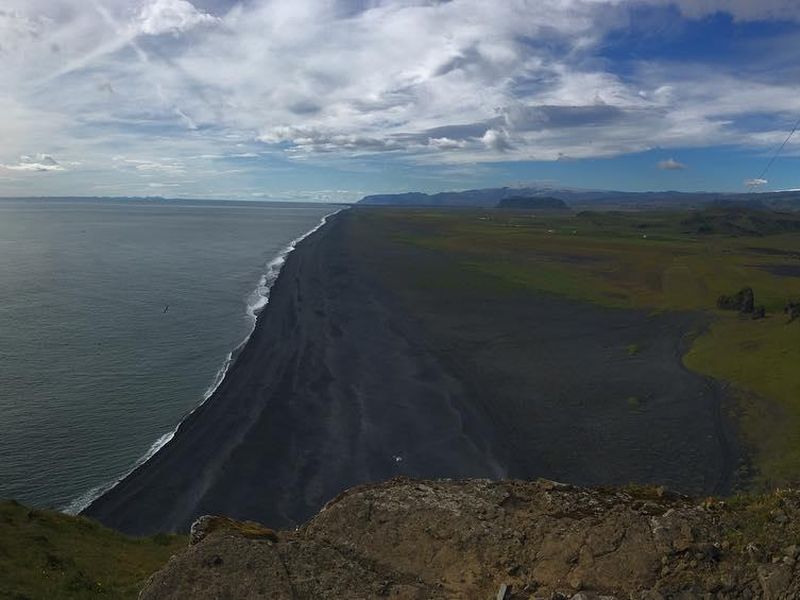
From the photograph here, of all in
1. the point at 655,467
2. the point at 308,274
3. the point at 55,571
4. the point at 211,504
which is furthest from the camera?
the point at 308,274

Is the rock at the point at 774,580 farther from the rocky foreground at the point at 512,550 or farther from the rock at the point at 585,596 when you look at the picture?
the rock at the point at 585,596

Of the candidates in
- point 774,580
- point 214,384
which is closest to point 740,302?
point 214,384

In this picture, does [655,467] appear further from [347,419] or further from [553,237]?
[553,237]

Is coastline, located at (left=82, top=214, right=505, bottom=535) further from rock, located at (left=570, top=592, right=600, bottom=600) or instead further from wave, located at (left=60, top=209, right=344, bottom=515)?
rock, located at (left=570, top=592, right=600, bottom=600)

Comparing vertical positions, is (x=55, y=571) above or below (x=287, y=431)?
above

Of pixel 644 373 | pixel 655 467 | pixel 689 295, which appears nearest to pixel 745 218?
pixel 689 295

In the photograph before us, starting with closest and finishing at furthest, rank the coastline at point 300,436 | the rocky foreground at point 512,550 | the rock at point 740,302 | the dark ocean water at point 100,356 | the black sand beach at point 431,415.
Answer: the rocky foreground at point 512,550 → the coastline at point 300,436 → the black sand beach at point 431,415 → the dark ocean water at point 100,356 → the rock at point 740,302

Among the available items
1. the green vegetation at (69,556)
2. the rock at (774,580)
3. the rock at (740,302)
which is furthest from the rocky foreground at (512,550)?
the rock at (740,302)
